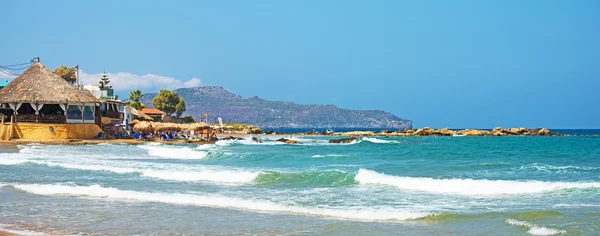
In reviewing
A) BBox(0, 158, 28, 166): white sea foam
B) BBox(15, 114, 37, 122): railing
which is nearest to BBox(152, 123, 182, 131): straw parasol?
BBox(15, 114, 37, 122): railing

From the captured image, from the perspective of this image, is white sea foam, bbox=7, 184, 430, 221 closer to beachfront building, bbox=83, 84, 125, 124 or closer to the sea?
the sea

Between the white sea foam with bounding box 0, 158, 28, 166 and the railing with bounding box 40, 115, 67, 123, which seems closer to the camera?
the white sea foam with bounding box 0, 158, 28, 166

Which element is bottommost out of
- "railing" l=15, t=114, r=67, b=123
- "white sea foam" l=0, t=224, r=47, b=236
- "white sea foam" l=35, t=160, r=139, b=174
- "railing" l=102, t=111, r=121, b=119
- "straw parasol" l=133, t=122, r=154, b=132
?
"white sea foam" l=0, t=224, r=47, b=236

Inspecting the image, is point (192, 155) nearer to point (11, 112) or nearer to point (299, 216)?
point (11, 112)

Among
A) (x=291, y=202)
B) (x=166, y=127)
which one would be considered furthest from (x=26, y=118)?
(x=291, y=202)

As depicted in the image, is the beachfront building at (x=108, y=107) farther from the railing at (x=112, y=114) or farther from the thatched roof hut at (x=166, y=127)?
the thatched roof hut at (x=166, y=127)

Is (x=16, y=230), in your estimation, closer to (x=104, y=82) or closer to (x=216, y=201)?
(x=216, y=201)

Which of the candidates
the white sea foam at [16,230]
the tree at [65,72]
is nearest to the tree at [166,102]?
the tree at [65,72]

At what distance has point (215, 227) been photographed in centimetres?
1099

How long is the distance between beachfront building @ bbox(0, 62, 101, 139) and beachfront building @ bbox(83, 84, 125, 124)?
3.72 meters

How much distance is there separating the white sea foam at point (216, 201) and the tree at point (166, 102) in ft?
210

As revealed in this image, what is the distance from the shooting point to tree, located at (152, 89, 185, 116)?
263 feet

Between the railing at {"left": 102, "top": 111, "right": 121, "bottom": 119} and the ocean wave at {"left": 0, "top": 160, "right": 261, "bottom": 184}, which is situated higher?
the railing at {"left": 102, "top": 111, "right": 121, "bottom": 119}

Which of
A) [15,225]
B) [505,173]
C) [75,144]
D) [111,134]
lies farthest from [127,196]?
[111,134]
